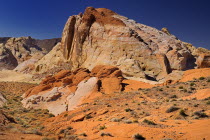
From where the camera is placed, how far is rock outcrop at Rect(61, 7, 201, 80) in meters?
37.5

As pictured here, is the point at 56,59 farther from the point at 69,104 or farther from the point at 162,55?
the point at 69,104

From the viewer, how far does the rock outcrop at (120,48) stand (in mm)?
37500

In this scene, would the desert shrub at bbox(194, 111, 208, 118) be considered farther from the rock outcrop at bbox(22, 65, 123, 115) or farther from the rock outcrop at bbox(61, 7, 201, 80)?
the rock outcrop at bbox(61, 7, 201, 80)

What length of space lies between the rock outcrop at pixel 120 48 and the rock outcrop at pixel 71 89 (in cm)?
633

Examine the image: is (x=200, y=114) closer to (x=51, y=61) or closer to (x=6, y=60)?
(x=51, y=61)

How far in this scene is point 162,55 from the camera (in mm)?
38844

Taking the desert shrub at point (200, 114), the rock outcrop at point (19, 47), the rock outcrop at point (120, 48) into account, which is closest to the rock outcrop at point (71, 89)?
the rock outcrop at point (120, 48)

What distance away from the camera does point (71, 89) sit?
2647cm

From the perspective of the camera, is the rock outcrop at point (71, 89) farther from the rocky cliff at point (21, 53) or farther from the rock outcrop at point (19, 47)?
the rock outcrop at point (19, 47)

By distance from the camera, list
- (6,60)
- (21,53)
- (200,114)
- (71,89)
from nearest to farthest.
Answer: (200,114) < (71,89) < (6,60) < (21,53)

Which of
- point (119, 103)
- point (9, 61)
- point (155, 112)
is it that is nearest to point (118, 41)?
point (119, 103)

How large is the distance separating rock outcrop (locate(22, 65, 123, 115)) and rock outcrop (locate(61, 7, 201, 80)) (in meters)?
6.33

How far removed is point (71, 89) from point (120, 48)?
16463mm

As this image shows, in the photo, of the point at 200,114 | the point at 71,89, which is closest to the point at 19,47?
the point at 71,89
